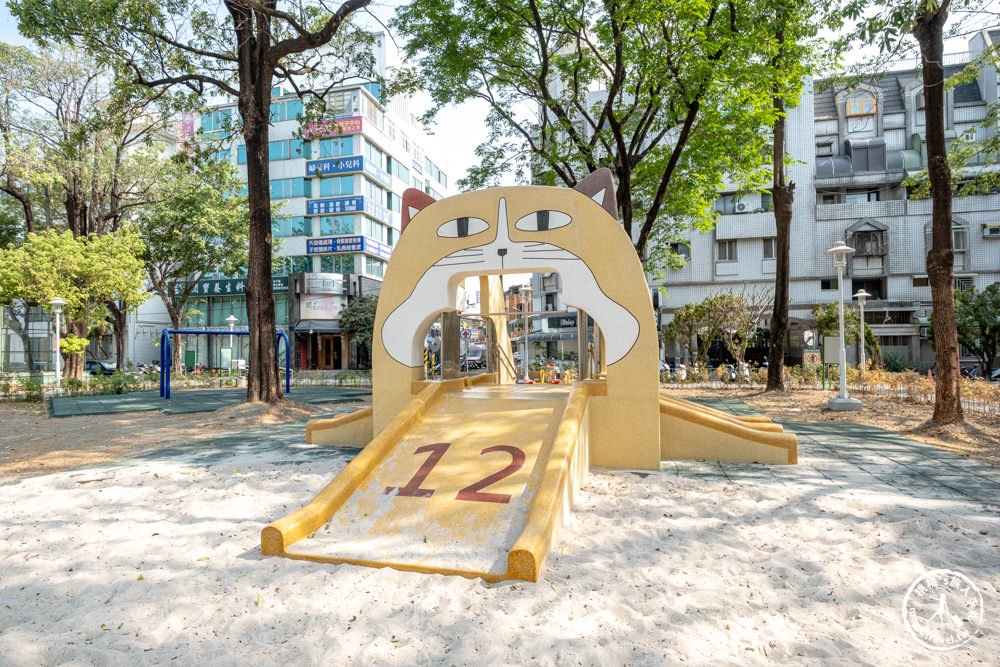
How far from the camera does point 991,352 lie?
22344 mm

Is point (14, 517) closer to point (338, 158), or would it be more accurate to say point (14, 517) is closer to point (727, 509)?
point (727, 509)

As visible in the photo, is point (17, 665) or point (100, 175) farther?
point (100, 175)

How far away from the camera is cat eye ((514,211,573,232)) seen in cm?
670

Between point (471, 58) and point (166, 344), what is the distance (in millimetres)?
11562


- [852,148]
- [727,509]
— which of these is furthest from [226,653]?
[852,148]

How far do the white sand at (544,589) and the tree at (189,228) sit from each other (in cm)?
2122

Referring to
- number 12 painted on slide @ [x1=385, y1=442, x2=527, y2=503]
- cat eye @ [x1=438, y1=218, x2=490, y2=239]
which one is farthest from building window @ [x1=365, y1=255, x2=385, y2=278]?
number 12 painted on slide @ [x1=385, y1=442, x2=527, y2=503]

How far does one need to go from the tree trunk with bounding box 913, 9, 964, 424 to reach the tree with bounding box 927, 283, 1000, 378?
53.6ft

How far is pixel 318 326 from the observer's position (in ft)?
104

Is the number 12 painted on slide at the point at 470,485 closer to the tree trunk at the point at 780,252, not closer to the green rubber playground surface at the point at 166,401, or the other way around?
the green rubber playground surface at the point at 166,401

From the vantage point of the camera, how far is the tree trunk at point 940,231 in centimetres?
914

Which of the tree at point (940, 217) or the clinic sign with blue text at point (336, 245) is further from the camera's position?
the clinic sign with blue text at point (336, 245)

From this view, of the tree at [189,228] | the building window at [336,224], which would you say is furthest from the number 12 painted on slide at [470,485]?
the building window at [336,224]

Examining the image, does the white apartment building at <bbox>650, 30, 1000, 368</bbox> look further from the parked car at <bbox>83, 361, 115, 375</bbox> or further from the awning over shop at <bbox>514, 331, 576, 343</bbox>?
the parked car at <bbox>83, 361, 115, 375</bbox>
